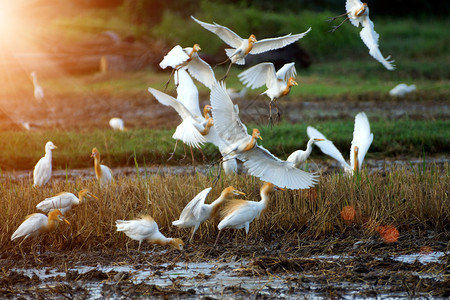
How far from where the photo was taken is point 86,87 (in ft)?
68.5

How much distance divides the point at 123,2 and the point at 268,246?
21242 mm

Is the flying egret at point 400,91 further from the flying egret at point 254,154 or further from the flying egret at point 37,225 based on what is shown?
the flying egret at point 37,225

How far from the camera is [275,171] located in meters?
6.05

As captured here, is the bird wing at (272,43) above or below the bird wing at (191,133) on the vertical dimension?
above

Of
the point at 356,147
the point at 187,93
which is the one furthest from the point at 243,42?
the point at 356,147

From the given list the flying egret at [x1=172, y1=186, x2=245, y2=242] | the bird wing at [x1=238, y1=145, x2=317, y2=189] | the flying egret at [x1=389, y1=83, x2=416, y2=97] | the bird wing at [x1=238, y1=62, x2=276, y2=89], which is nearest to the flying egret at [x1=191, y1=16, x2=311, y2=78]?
the bird wing at [x1=238, y1=62, x2=276, y2=89]

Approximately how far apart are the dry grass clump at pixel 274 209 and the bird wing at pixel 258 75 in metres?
1.18

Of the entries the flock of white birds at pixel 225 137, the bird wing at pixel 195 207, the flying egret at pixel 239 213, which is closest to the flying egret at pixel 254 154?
the flock of white birds at pixel 225 137

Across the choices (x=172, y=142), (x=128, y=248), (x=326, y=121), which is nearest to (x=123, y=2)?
(x=326, y=121)

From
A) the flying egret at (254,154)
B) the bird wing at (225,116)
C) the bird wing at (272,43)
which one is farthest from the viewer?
the bird wing at (272,43)

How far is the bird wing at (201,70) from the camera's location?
21.5ft

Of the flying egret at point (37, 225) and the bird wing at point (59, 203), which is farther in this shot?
the bird wing at point (59, 203)

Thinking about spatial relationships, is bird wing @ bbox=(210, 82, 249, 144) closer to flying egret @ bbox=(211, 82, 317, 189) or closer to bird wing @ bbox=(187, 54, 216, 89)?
flying egret @ bbox=(211, 82, 317, 189)

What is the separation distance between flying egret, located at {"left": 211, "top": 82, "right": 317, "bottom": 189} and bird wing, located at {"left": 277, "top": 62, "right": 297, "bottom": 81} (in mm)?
1034
